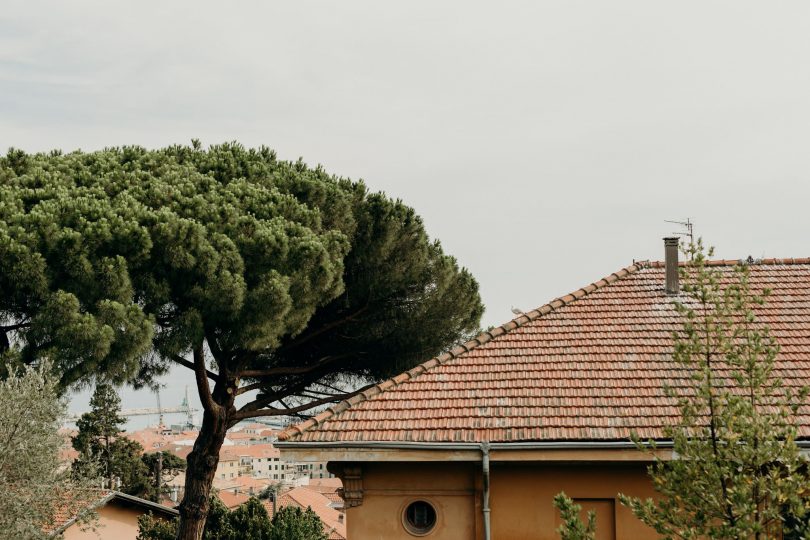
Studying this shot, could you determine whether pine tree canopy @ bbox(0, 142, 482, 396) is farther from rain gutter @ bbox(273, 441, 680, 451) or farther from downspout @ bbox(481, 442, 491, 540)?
downspout @ bbox(481, 442, 491, 540)

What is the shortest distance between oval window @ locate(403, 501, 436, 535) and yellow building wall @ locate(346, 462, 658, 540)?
0.34 ft

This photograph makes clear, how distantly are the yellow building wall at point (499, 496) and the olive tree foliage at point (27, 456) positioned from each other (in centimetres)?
506

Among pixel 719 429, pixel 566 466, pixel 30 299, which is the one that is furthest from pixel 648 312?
pixel 30 299

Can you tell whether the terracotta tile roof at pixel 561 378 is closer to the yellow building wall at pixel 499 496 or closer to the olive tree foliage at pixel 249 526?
the yellow building wall at pixel 499 496

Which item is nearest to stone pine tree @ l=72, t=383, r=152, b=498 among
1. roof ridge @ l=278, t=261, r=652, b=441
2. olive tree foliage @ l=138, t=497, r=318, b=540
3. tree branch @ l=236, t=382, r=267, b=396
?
olive tree foliage @ l=138, t=497, r=318, b=540

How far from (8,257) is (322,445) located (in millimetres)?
8387

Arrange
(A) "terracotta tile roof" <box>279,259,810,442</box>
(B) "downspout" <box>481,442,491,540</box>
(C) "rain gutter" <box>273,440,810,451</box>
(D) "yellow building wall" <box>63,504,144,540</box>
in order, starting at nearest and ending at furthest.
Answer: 1. (C) "rain gutter" <box>273,440,810,451</box>
2. (B) "downspout" <box>481,442,491,540</box>
3. (A) "terracotta tile roof" <box>279,259,810,442</box>
4. (D) "yellow building wall" <box>63,504,144,540</box>

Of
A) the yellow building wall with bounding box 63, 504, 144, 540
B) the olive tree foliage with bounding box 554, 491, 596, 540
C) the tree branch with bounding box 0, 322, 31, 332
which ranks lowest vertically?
the yellow building wall with bounding box 63, 504, 144, 540

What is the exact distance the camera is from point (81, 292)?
1681 cm

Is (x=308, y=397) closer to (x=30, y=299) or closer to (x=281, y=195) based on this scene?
(x=281, y=195)

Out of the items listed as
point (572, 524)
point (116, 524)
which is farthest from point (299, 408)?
point (572, 524)

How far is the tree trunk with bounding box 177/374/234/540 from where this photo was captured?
66.8ft

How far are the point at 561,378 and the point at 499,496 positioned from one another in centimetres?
165

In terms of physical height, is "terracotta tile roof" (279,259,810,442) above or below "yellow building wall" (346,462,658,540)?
above
